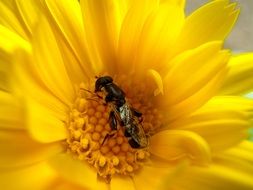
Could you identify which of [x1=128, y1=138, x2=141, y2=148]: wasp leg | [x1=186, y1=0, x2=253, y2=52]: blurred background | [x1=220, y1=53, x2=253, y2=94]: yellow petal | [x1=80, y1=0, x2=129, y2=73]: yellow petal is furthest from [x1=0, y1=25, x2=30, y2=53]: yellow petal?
[x1=186, y1=0, x2=253, y2=52]: blurred background

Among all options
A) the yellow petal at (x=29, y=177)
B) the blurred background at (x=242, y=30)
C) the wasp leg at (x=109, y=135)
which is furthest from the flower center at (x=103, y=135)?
the blurred background at (x=242, y=30)

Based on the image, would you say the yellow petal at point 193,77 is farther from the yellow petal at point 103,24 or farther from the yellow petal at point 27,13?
the yellow petal at point 27,13

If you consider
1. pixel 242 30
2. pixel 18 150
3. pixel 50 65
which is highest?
pixel 242 30

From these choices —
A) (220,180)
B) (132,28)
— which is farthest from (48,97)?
(220,180)

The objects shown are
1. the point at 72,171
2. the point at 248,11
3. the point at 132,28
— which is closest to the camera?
the point at 72,171

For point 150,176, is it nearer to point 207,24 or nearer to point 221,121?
point 221,121

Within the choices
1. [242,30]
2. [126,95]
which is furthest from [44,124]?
[242,30]

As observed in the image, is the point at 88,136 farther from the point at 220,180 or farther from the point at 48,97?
the point at 220,180
